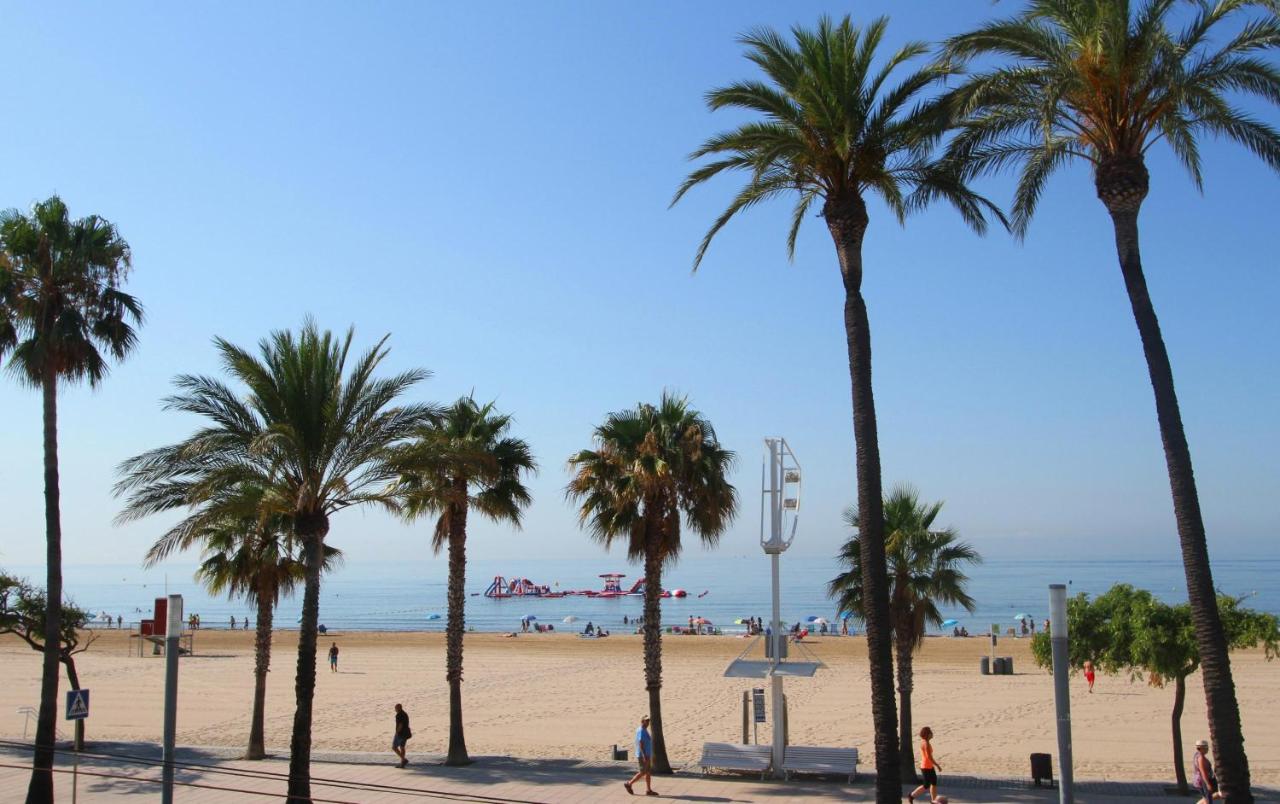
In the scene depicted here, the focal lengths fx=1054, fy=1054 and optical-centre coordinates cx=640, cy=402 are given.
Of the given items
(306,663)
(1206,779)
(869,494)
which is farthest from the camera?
(306,663)

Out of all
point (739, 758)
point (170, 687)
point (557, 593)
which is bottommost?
point (557, 593)

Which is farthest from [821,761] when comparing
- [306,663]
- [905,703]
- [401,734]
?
[306,663]

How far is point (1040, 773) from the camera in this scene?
19094 millimetres

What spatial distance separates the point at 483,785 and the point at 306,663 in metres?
5.60

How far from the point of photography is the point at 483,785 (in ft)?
63.9

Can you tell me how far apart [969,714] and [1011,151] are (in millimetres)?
20026

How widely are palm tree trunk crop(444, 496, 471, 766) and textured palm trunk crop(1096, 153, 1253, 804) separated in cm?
1422

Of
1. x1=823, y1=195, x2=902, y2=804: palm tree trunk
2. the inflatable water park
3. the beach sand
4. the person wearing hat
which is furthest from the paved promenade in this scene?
the inflatable water park

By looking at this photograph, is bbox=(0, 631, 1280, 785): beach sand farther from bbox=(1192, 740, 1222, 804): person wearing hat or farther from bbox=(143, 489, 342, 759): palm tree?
bbox=(1192, 740, 1222, 804): person wearing hat

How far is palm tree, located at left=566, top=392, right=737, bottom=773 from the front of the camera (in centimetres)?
2156

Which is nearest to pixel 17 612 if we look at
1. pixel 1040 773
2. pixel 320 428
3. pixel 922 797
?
pixel 320 428

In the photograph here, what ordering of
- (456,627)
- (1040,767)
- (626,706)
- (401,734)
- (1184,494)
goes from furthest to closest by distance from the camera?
(626,706) → (456,627) → (401,734) → (1040,767) → (1184,494)

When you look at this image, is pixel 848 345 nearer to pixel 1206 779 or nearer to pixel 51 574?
pixel 1206 779

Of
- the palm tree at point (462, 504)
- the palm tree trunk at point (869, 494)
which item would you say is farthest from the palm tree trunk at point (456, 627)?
the palm tree trunk at point (869, 494)
